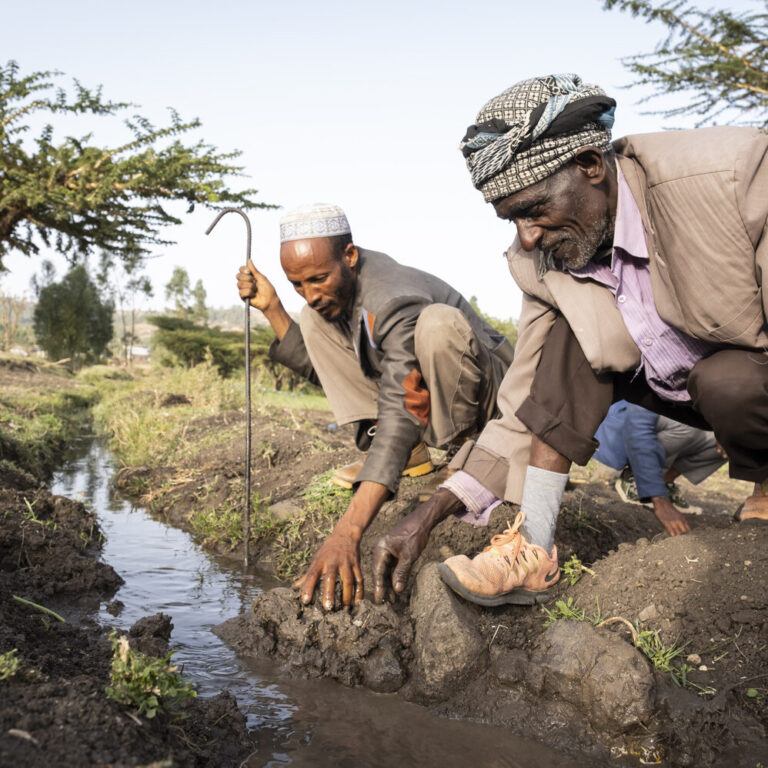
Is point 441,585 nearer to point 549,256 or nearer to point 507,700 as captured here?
point 507,700

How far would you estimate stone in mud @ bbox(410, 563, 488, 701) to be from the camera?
247 cm

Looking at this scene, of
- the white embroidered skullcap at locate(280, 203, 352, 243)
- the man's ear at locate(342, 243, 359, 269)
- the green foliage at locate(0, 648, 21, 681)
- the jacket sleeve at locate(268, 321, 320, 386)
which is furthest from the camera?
the jacket sleeve at locate(268, 321, 320, 386)

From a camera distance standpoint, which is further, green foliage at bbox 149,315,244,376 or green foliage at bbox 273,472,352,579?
green foliage at bbox 149,315,244,376

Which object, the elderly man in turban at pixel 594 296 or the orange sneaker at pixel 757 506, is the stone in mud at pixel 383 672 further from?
the orange sneaker at pixel 757 506

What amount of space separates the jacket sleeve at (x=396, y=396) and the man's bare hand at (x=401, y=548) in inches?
8.9

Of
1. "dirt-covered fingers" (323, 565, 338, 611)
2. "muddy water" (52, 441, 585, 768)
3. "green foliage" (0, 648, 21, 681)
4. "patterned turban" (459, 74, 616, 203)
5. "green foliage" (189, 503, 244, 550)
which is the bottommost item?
"muddy water" (52, 441, 585, 768)

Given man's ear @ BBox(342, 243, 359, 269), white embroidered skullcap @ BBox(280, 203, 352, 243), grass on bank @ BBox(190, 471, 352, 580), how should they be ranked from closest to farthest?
white embroidered skullcap @ BBox(280, 203, 352, 243)
man's ear @ BBox(342, 243, 359, 269)
grass on bank @ BBox(190, 471, 352, 580)

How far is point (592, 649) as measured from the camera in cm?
233

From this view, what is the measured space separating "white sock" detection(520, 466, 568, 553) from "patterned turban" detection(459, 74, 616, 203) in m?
1.03

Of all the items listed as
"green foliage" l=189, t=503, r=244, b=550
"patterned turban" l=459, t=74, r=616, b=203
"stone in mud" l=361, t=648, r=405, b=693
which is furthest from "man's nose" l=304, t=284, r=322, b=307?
"stone in mud" l=361, t=648, r=405, b=693

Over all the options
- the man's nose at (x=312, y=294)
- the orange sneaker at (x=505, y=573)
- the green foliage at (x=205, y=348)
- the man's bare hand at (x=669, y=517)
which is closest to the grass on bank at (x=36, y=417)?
the man's nose at (x=312, y=294)

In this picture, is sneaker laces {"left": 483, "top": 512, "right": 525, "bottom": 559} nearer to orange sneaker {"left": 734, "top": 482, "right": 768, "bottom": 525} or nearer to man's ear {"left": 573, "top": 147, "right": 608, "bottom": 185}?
orange sneaker {"left": 734, "top": 482, "right": 768, "bottom": 525}

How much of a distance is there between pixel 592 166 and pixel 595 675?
166 cm

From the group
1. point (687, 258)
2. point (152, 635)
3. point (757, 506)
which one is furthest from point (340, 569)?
point (757, 506)
